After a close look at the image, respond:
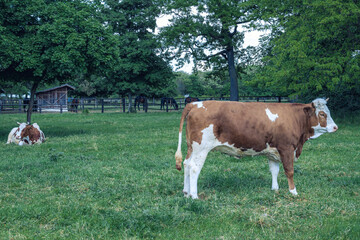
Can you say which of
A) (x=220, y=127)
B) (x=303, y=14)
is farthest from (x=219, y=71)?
(x=220, y=127)

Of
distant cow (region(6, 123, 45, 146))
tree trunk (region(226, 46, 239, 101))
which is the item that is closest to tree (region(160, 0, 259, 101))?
tree trunk (region(226, 46, 239, 101))

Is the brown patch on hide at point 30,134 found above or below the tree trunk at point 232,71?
below

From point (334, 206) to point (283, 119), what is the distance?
1684 mm

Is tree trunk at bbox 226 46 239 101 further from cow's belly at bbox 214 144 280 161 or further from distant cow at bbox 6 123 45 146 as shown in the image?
cow's belly at bbox 214 144 280 161

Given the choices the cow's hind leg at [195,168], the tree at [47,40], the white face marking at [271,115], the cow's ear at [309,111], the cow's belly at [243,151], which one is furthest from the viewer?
the tree at [47,40]

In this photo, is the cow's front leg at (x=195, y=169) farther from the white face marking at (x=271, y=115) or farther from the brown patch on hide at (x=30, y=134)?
the brown patch on hide at (x=30, y=134)

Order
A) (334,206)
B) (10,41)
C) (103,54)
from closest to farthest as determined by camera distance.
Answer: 1. (334,206)
2. (10,41)
3. (103,54)

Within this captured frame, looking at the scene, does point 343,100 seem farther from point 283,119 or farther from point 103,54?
point 283,119

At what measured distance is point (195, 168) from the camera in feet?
19.4

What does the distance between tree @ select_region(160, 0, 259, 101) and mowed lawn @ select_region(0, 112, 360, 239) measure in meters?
20.0

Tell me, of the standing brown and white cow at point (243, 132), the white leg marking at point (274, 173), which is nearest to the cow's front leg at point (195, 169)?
the standing brown and white cow at point (243, 132)

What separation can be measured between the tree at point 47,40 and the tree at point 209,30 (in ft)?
44.6

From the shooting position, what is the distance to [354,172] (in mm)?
7922

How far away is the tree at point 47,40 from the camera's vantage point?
14.0m
